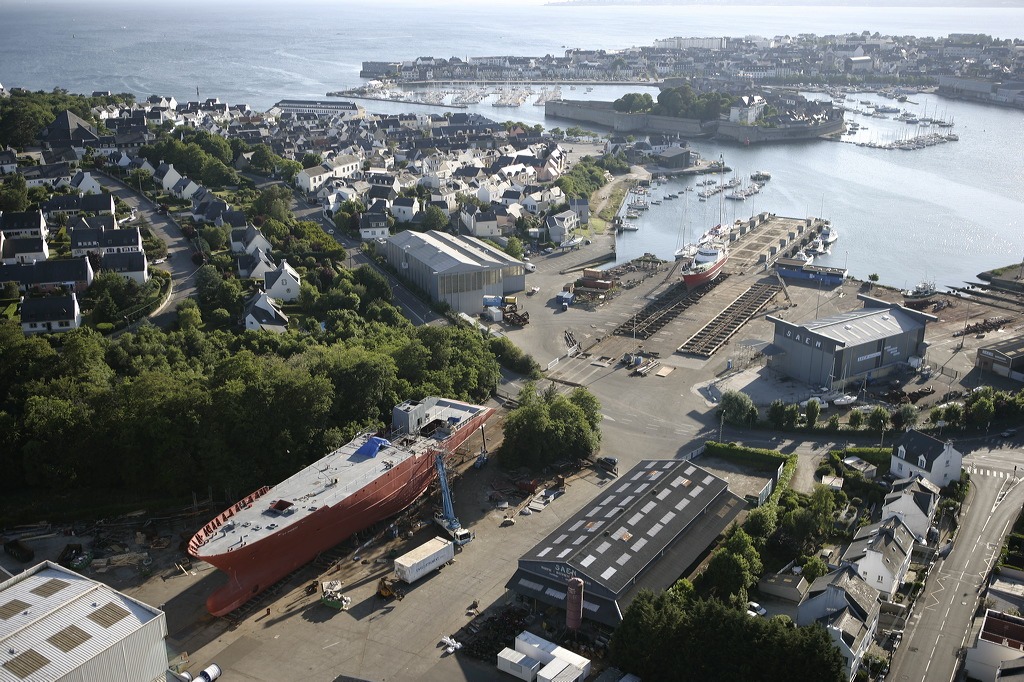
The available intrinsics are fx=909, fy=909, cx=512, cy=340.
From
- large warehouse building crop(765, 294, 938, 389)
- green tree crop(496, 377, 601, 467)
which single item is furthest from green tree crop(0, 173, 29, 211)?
large warehouse building crop(765, 294, 938, 389)

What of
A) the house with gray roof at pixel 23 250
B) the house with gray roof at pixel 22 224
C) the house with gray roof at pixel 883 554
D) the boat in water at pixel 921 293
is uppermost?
the house with gray roof at pixel 22 224

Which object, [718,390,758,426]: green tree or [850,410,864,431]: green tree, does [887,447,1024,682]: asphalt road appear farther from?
[718,390,758,426]: green tree

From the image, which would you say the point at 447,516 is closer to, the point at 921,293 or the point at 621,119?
the point at 921,293

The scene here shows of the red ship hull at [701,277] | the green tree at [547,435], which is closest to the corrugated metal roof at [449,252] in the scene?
the red ship hull at [701,277]

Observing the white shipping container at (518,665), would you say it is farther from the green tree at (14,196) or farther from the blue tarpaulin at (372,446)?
the green tree at (14,196)

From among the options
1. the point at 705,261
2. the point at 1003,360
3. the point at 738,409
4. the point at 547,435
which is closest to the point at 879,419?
the point at 738,409
